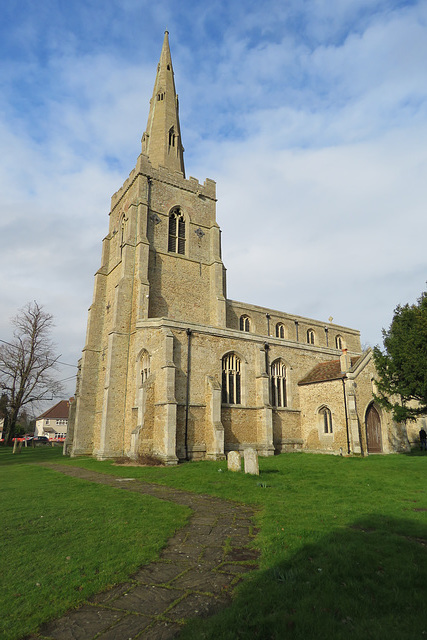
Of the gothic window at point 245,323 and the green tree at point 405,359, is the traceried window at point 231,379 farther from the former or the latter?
the gothic window at point 245,323

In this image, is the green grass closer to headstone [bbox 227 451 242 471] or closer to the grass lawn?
the grass lawn

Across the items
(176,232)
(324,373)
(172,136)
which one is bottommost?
(324,373)

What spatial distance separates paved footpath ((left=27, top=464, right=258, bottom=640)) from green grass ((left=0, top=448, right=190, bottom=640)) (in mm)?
213

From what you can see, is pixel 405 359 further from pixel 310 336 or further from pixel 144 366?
pixel 310 336

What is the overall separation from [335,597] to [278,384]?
21209mm

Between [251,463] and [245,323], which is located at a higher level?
[245,323]

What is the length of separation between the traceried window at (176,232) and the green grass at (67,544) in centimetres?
2171

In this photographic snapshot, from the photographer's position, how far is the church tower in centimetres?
2022

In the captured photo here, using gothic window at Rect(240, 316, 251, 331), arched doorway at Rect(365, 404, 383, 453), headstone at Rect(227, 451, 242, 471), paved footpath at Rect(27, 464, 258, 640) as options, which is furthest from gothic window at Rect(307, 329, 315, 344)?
paved footpath at Rect(27, 464, 258, 640)

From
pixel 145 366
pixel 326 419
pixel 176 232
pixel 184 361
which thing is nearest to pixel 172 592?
pixel 184 361

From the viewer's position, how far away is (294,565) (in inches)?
195

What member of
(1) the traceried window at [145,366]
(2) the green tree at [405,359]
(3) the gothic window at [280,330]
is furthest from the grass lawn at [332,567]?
(3) the gothic window at [280,330]

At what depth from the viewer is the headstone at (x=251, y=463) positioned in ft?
44.1

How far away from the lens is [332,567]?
4.80 m
